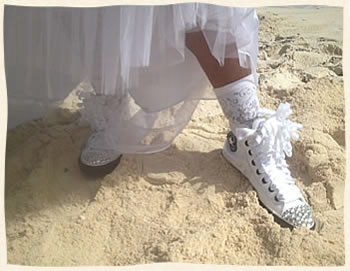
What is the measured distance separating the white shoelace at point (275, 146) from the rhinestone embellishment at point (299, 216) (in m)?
0.02

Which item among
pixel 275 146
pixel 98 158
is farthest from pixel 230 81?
pixel 98 158

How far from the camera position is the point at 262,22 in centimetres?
111

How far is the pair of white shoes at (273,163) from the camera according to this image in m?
0.71

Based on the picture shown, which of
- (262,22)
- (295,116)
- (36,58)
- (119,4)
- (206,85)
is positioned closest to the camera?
(119,4)

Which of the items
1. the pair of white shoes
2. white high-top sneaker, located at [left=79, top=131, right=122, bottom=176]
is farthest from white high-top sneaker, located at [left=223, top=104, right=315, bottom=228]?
white high-top sneaker, located at [left=79, top=131, right=122, bottom=176]

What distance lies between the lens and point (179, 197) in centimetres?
74

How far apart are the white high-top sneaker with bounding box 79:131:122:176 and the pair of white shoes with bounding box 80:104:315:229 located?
196 millimetres

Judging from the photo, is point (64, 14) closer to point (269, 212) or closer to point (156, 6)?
point (156, 6)

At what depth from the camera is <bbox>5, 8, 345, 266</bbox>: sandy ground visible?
2.03ft

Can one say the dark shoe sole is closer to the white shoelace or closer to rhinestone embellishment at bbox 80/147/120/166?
rhinestone embellishment at bbox 80/147/120/166

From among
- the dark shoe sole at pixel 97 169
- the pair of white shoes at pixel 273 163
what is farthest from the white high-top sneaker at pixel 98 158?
the pair of white shoes at pixel 273 163

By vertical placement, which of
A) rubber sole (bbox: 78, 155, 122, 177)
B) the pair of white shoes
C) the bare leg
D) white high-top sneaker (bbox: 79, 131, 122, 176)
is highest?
the bare leg

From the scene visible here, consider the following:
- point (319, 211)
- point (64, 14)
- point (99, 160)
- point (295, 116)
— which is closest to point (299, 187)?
point (319, 211)

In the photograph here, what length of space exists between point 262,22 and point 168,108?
1.39ft
